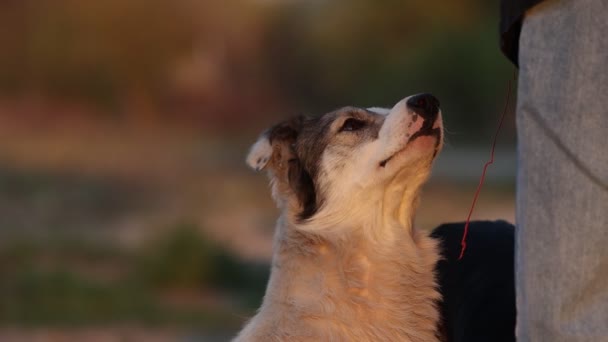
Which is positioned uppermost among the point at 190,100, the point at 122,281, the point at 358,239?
the point at 190,100

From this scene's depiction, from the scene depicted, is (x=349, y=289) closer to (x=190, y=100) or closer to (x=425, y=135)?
(x=425, y=135)

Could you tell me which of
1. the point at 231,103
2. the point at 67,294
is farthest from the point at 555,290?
the point at 231,103

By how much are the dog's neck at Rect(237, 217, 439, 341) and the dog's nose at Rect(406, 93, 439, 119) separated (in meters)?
0.49

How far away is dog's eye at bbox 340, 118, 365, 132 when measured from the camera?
3.91 metres

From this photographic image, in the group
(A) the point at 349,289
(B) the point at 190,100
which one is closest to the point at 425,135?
(A) the point at 349,289

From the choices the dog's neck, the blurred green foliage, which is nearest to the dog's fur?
the dog's neck

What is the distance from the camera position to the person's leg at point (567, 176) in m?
2.17

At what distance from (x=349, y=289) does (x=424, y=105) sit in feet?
2.56

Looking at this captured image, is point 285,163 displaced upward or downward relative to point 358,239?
upward

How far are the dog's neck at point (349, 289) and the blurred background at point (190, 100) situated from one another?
8.48 meters

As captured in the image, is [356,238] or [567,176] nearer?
[567,176]

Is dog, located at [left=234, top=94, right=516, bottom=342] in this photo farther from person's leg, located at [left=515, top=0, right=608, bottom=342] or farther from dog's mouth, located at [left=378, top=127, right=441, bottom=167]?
person's leg, located at [left=515, top=0, right=608, bottom=342]

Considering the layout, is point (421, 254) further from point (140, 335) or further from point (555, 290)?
point (140, 335)

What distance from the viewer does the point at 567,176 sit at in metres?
2.20
